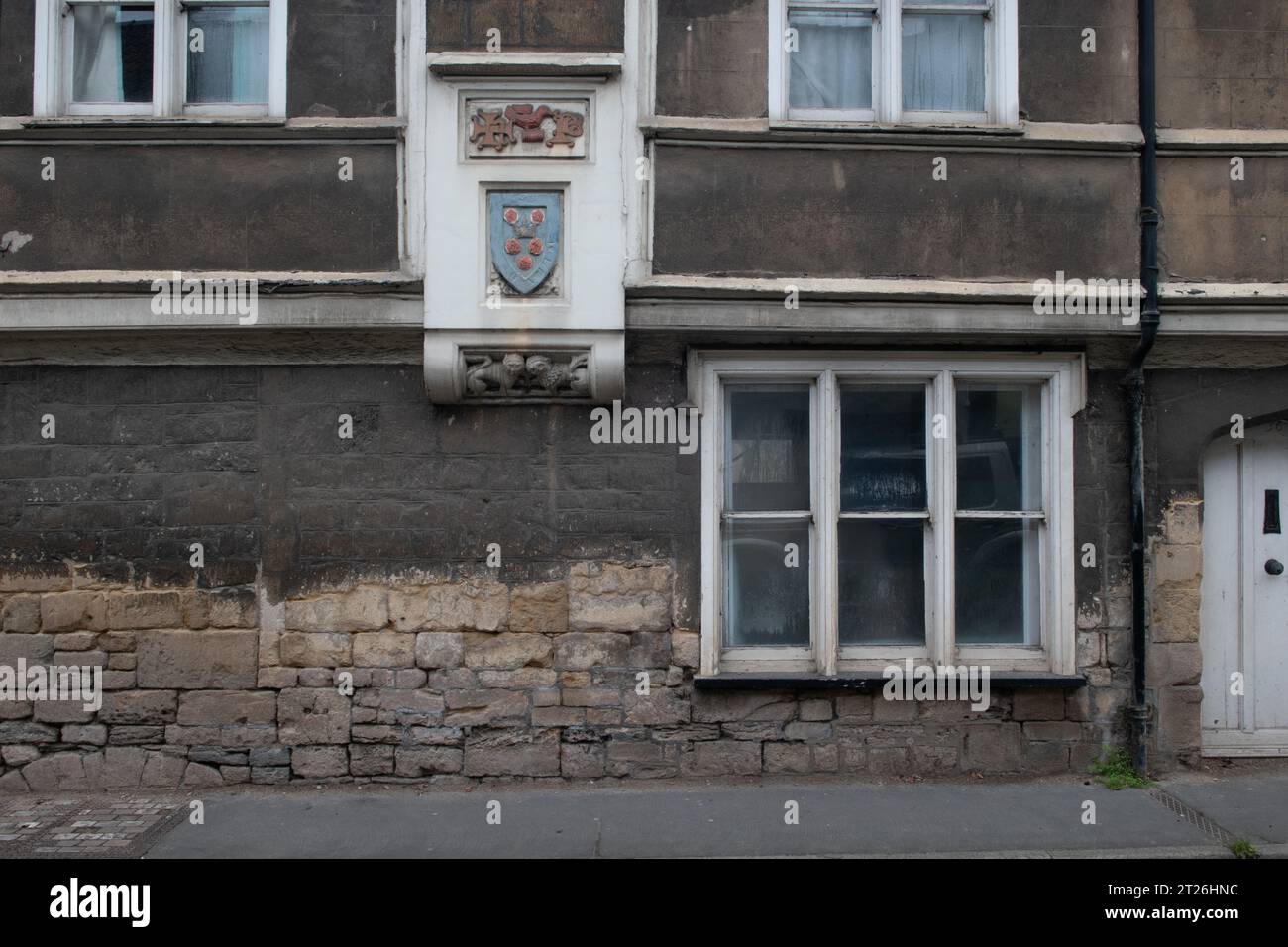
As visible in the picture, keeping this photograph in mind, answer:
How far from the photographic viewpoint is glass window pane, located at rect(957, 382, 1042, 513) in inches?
257

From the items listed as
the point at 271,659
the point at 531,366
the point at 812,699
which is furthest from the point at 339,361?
the point at 812,699

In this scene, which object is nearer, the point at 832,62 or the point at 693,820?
the point at 693,820

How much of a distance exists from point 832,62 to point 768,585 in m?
3.42

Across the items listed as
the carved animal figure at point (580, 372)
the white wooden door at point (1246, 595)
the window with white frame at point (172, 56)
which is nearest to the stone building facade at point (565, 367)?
the carved animal figure at point (580, 372)

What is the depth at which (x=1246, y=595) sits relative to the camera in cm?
667

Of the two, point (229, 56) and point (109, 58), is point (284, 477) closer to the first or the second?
point (229, 56)

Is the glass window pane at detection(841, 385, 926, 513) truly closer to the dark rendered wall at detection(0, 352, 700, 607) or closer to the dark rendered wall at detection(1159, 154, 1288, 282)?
the dark rendered wall at detection(0, 352, 700, 607)

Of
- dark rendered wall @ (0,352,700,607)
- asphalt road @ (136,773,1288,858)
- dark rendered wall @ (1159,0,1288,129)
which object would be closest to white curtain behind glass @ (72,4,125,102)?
dark rendered wall @ (0,352,700,607)

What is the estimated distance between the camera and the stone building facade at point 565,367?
6.08 metres

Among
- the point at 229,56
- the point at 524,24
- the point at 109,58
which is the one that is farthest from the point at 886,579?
the point at 109,58

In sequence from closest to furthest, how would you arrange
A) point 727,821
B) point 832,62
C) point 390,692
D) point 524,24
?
point 727,821
point 524,24
point 390,692
point 832,62

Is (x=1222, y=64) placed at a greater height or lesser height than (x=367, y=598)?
greater

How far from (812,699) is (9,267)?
18.5ft

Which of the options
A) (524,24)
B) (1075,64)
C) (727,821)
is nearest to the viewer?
(727,821)
